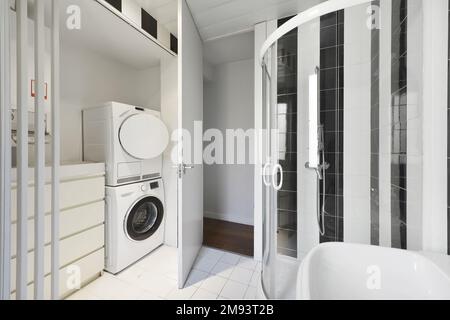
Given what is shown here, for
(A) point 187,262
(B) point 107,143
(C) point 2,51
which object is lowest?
(A) point 187,262

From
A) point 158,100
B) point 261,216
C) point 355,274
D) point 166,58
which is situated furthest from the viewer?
point 158,100

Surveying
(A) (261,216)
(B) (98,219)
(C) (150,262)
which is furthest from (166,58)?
(C) (150,262)

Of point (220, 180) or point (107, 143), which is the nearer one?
point (107, 143)

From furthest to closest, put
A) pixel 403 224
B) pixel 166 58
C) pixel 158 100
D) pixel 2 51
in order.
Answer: pixel 158 100, pixel 166 58, pixel 403 224, pixel 2 51

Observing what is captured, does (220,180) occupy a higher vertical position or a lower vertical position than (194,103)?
lower

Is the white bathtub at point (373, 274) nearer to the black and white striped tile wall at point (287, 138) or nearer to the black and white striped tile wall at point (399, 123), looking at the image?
the black and white striped tile wall at point (399, 123)

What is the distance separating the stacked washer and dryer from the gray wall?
39.7 inches

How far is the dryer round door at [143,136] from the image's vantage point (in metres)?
1.57

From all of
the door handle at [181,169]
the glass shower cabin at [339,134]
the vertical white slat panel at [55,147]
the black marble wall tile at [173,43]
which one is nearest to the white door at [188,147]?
the door handle at [181,169]

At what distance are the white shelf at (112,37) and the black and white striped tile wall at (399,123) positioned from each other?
179 cm

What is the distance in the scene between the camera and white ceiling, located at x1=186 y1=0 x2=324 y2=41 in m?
1.47

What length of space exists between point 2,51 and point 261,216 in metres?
1.80
